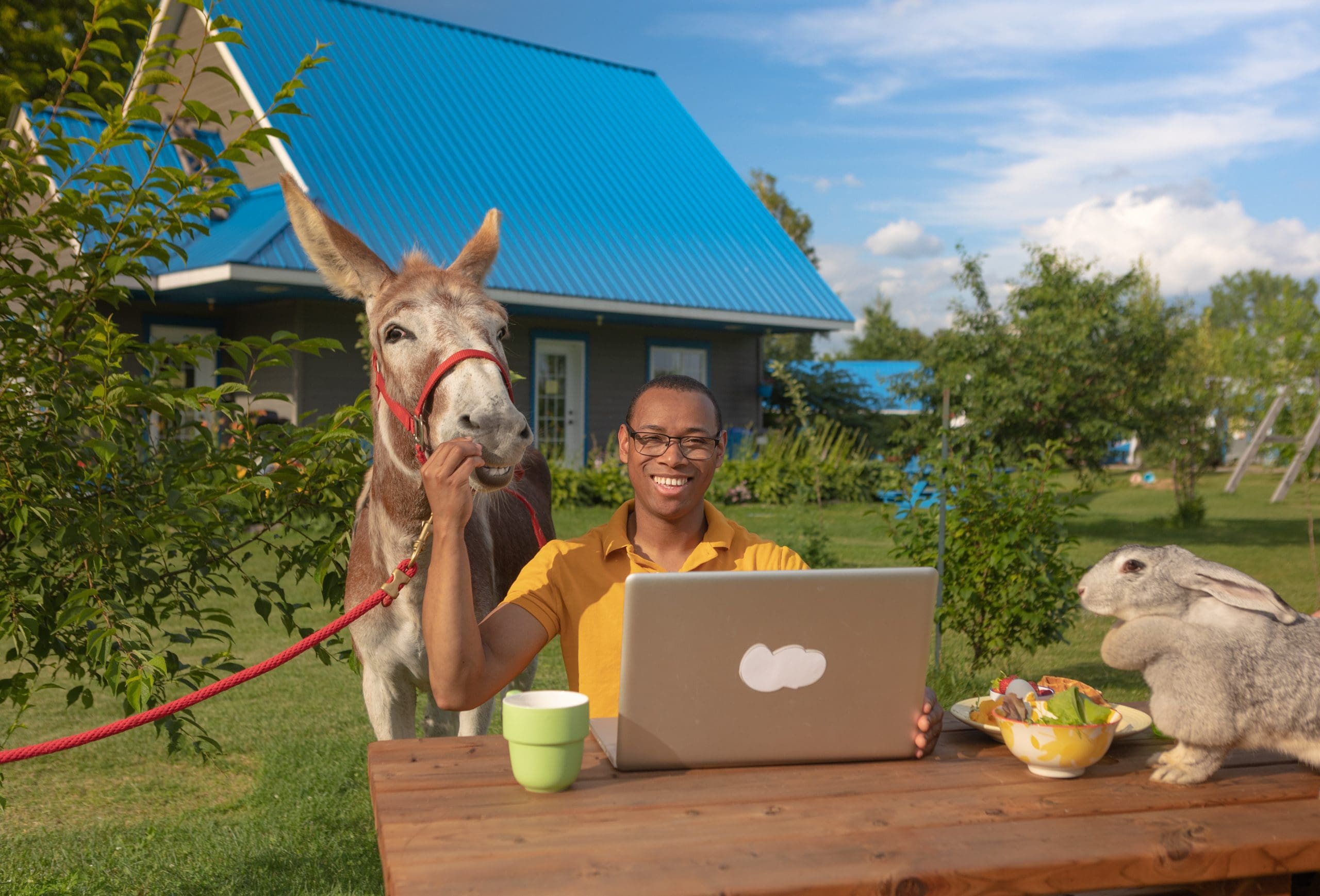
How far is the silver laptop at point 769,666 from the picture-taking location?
193 cm

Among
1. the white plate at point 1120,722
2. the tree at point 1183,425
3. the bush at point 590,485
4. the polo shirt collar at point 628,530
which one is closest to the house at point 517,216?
the bush at point 590,485

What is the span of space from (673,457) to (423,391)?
0.71 meters

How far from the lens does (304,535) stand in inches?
150

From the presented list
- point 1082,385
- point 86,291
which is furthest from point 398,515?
point 1082,385

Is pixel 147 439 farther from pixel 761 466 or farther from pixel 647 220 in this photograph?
pixel 647 220

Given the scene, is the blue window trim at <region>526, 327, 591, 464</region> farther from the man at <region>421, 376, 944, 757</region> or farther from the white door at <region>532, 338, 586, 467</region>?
the man at <region>421, 376, 944, 757</region>

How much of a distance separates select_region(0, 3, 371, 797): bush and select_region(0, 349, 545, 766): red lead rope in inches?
5.5

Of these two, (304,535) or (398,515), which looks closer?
(398,515)

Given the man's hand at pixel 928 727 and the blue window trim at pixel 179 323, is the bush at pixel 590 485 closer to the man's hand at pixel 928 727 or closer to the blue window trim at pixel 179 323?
the blue window trim at pixel 179 323

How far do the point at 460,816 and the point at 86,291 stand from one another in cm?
220

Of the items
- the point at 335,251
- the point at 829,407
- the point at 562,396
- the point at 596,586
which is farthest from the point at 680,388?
the point at 829,407

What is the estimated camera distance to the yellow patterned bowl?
207 cm

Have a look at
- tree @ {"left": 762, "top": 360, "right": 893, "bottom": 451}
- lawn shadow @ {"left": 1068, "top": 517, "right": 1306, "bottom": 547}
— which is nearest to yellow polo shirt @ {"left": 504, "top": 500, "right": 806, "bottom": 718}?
lawn shadow @ {"left": 1068, "top": 517, "right": 1306, "bottom": 547}

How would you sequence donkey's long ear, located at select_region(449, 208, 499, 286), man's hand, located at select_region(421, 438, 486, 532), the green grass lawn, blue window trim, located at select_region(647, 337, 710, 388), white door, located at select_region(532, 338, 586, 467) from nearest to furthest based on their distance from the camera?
man's hand, located at select_region(421, 438, 486, 532) → donkey's long ear, located at select_region(449, 208, 499, 286) → the green grass lawn → white door, located at select_region(532, 338, 586, 467) → blue window trim, located at select_region(647, 337, 710, 388)
